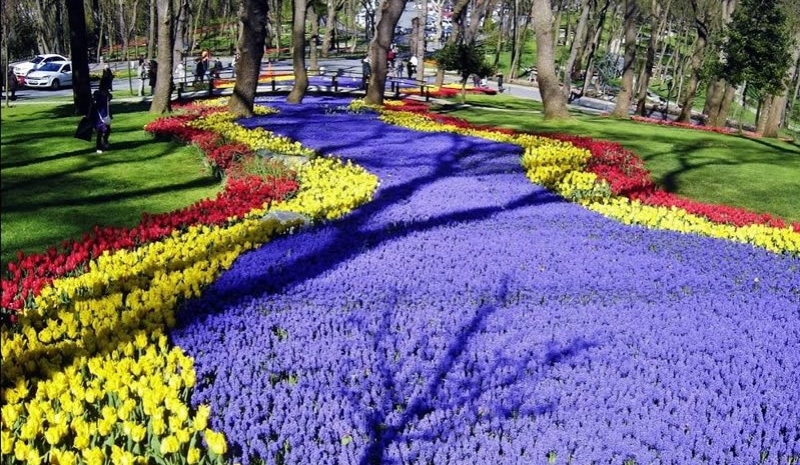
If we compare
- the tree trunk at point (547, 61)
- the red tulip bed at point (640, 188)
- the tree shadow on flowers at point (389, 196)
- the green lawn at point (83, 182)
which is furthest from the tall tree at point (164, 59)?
the red tulip bed at point (640, 188)

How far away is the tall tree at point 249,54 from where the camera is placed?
1692cm

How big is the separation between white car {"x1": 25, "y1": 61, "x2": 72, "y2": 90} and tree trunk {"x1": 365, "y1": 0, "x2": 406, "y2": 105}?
2115 cm

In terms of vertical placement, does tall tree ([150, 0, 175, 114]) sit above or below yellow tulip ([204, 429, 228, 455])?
above

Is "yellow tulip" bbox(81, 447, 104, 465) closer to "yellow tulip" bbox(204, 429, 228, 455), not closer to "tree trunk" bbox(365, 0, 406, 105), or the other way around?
"yellow tulip" bbox(204, 429, 228, 455)

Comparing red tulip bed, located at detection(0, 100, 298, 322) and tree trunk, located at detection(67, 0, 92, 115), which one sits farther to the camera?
tree trunk, located at detection(67, 0, 92, 115)

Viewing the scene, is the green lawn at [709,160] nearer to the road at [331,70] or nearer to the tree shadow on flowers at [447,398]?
the tree shadow on flowers at [447,398]

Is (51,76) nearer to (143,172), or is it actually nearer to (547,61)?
(547,61)

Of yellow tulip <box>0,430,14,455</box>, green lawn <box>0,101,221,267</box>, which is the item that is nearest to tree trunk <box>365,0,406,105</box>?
green lawn <box>0,101,221,267</box>

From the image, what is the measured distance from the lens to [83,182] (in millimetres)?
10875

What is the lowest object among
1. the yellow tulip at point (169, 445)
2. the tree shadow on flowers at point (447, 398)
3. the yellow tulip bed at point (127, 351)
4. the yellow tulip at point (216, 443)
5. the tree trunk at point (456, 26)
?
the tree shadow on flowers at point (447, 398)

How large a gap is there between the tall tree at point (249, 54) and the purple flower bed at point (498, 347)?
10894 millimetres

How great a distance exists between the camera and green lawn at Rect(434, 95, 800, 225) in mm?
12031

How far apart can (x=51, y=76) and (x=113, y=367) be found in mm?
36020

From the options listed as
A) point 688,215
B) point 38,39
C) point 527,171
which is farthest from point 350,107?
point 38,39
